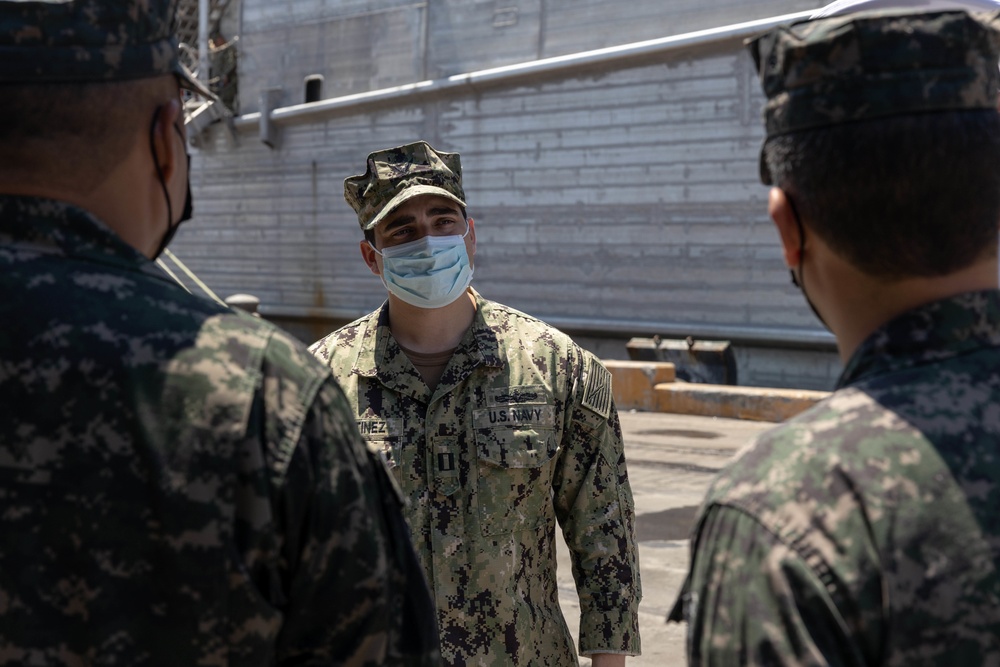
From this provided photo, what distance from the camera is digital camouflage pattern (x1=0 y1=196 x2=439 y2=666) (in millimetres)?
1377

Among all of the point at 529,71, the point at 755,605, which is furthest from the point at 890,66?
the point at 529,71

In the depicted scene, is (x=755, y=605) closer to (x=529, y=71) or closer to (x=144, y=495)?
(x=144, y=495)

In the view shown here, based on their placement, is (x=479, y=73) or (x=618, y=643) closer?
(x=618, y=643)

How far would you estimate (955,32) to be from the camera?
4.50ft

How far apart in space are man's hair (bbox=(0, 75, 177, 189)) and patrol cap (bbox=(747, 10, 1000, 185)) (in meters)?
0.83

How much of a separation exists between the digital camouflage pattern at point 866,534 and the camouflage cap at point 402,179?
6.18ft

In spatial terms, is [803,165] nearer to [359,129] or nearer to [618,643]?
[618,643]

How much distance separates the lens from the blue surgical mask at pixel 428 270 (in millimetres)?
3057

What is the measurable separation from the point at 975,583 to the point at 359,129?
17.9 meters

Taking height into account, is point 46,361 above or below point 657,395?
above

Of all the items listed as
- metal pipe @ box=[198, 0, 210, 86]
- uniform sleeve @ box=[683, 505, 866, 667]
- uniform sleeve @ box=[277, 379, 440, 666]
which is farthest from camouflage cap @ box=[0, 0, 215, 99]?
metal pipe @ box=[198, 0, 210, 86]

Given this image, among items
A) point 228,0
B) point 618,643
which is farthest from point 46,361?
point 228,0

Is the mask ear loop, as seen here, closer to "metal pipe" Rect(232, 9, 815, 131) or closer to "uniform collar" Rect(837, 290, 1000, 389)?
"uniform collar" Rect(837, 290, 1000, 389)

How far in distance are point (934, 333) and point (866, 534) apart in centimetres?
28
